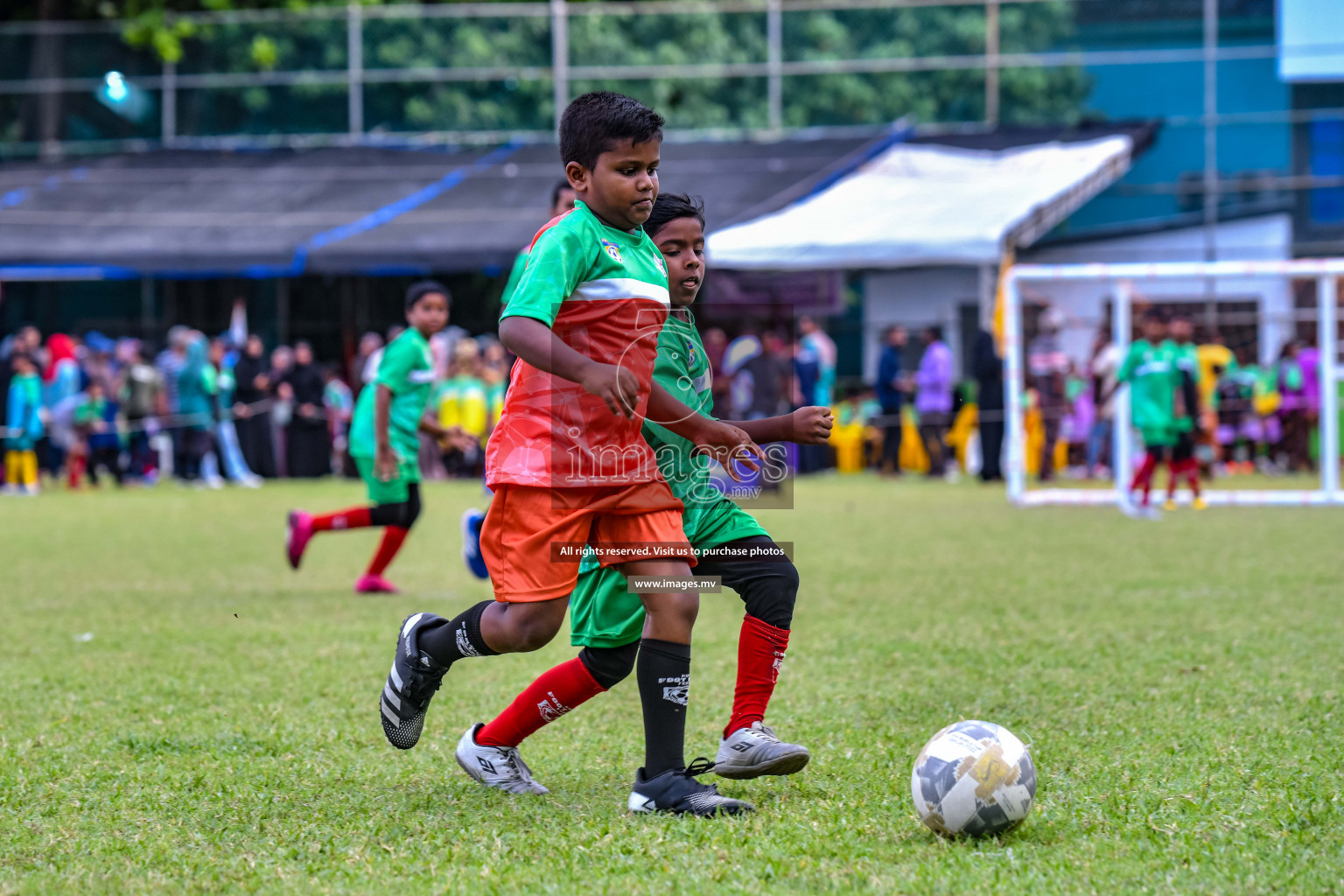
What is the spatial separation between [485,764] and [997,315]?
588 inches

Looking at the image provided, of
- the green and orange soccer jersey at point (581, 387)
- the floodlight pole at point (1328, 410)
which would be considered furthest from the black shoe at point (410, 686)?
the floodlight pole at point (1328, 410)

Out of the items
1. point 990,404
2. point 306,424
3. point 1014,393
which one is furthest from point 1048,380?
point 306,424

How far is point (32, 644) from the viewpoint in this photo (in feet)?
21.2

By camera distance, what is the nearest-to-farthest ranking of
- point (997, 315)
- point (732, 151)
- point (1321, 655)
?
point (1321, 655) → point (997, 315) → point (732, 151)

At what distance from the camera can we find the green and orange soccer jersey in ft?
11.4

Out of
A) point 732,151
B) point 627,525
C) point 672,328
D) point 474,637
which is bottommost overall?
point 474,637

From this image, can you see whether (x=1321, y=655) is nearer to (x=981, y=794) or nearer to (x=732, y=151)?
(x=981, y=794)

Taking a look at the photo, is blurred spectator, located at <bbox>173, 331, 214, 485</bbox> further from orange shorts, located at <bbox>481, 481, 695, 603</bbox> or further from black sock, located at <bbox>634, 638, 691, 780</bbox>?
black sock, located at <bbox>634, 638, 691, 780</bbox>

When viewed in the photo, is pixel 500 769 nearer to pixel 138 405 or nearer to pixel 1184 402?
pixel 1184 402

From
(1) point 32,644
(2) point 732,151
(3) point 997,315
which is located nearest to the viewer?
(1) point 32,644

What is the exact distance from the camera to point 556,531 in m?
3.45

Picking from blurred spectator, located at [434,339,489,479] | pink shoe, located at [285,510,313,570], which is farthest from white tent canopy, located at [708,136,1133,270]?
pink shoe, located at [285,510,313,570]

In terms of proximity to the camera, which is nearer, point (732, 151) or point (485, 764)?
point (485, 764)

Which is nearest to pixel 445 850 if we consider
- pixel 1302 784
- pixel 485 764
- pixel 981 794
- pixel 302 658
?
pixel 485 764
